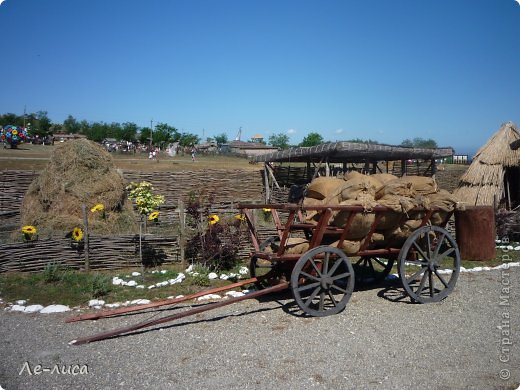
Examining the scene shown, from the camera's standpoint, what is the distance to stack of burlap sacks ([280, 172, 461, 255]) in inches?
215

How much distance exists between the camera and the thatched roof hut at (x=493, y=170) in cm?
1253

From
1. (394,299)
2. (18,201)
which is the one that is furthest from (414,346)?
(18,201)

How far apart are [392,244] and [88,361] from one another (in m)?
4.07

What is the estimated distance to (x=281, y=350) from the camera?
170 inches

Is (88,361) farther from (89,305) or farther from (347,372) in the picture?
(347,372)

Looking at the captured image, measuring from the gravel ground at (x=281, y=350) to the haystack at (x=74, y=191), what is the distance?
18.3ft

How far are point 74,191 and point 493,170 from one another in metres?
11.8

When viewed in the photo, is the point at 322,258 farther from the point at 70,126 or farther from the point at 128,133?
the point at 70,126

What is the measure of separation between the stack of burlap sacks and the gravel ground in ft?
2.95

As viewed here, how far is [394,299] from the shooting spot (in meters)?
6.08

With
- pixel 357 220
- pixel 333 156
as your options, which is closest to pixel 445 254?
pixel 357 220

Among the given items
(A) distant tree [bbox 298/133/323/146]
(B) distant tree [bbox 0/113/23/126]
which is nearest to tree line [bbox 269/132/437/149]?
(A) distant tree [bbox 298/133/323/146]

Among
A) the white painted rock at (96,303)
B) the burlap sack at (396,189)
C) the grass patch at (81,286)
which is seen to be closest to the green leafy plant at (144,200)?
the grass patch at (81,286)

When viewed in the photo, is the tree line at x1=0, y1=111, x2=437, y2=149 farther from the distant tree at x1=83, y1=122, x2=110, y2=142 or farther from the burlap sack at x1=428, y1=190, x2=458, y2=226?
the burlap sack at x1=428, y1=190, x2=458, y2=226
